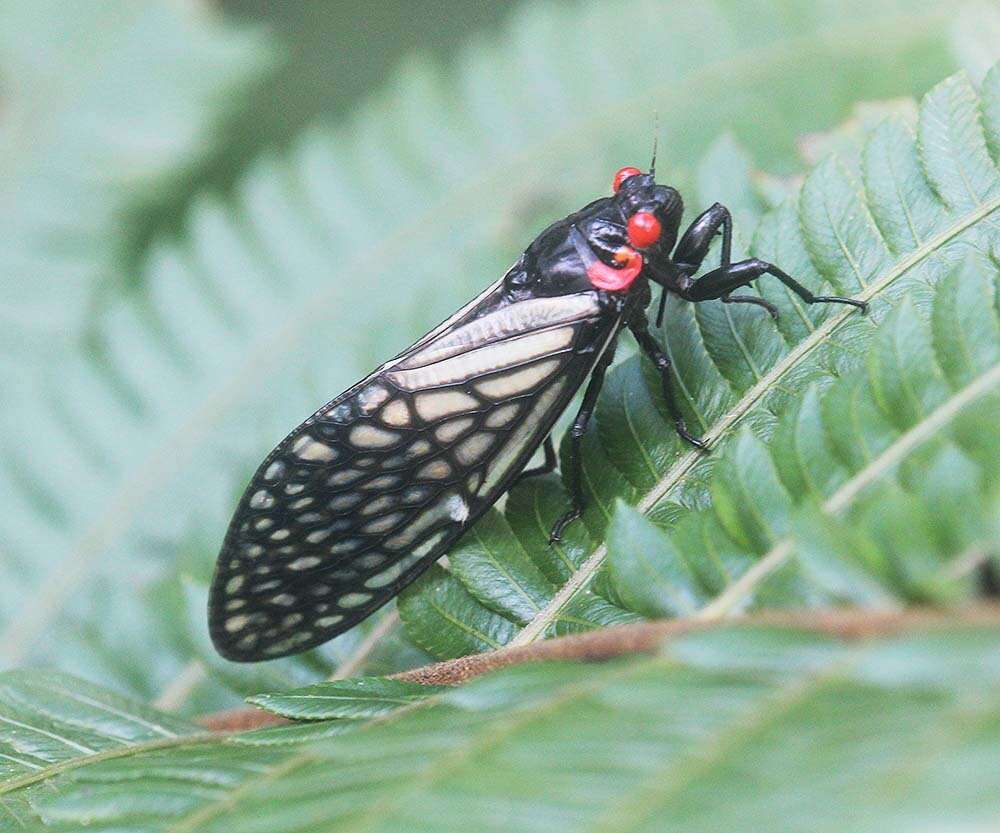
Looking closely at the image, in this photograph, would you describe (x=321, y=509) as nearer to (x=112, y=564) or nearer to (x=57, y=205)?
(x=112, y=564)

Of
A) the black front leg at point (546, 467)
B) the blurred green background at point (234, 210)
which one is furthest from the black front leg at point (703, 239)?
the black front leg at point (546, 467)

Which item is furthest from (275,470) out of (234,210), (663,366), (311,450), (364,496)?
(234,210)

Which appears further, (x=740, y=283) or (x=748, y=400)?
(x=740, y=283)

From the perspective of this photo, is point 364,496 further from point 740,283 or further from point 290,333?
point 290,333

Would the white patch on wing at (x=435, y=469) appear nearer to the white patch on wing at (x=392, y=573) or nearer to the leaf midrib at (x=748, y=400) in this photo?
the white patch on wing at (x=392, y=573)

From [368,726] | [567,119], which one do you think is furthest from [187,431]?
[368,726]

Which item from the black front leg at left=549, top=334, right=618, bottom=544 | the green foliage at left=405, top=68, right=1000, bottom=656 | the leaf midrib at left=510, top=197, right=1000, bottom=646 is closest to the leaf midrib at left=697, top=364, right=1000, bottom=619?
the green foliage at left=405, top=68, right=1000, bottom=656

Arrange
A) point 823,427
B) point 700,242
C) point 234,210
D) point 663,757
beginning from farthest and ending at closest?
point 234,210
point 700,242
point 823,427
point 663,757
